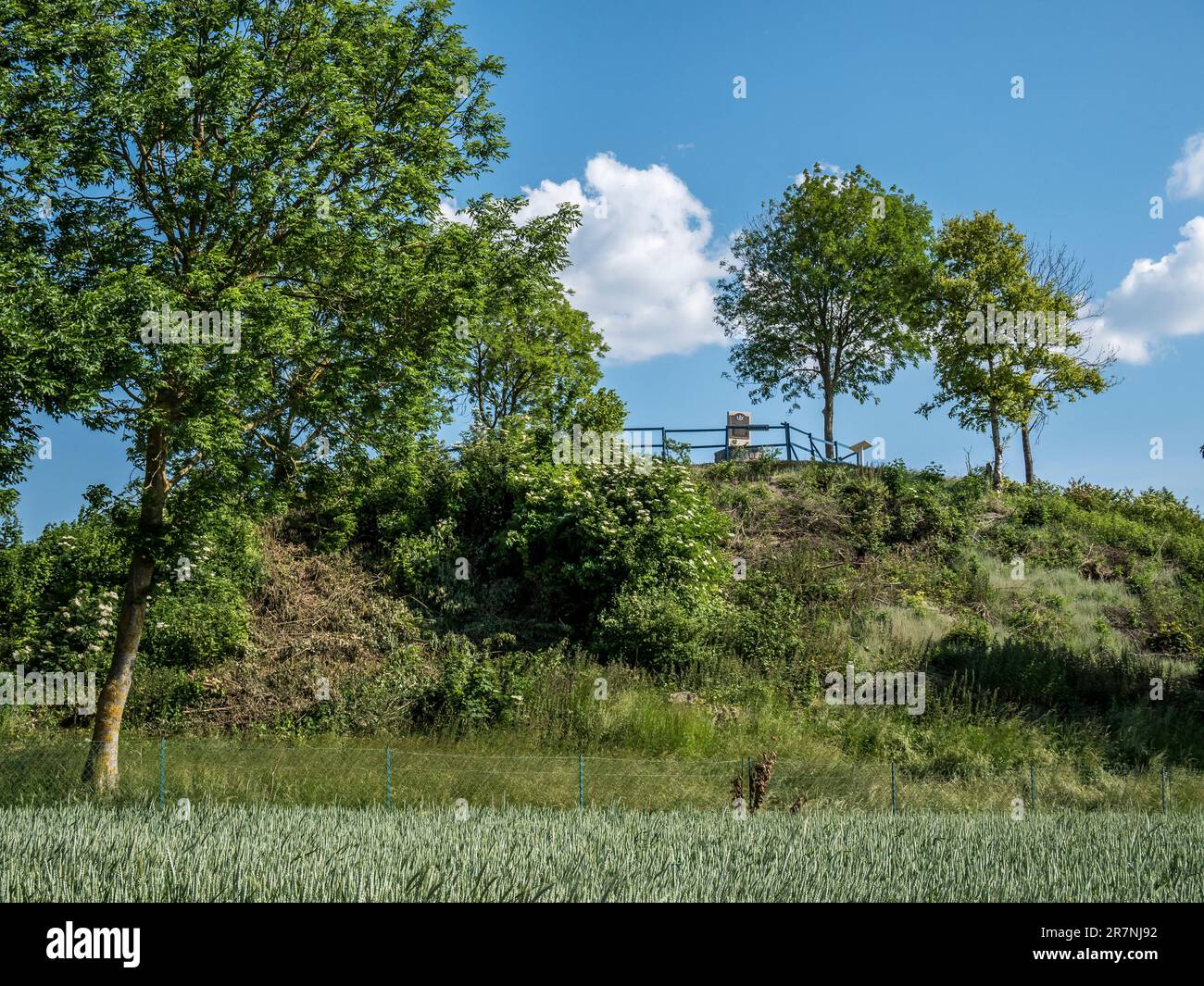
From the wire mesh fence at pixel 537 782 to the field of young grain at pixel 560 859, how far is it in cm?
375

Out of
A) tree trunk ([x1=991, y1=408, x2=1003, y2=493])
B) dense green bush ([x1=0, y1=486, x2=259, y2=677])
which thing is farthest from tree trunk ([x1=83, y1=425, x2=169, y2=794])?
tree trunk ([x1=991, y1=408, x2=1003, y2=493])

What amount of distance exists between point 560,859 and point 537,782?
24.2ft

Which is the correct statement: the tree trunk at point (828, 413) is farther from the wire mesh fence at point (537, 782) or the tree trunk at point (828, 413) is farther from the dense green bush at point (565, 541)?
the wire mesh fence at point (537, 782)

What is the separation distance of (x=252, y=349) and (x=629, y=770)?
821 centimetres

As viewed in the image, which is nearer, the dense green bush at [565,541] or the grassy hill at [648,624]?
the grassy hill at [648,624]

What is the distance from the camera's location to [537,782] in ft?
46.7

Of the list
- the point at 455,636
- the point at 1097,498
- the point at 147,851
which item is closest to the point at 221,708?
the point at 455,636

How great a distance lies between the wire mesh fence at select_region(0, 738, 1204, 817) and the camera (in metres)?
13.8

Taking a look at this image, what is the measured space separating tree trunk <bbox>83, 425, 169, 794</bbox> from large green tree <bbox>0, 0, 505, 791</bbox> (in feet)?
0.10

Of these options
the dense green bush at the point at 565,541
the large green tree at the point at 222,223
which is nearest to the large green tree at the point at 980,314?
the dense green bush at the point at 565,541

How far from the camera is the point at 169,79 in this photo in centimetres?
1318

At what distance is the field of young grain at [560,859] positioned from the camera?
619 centimetres
